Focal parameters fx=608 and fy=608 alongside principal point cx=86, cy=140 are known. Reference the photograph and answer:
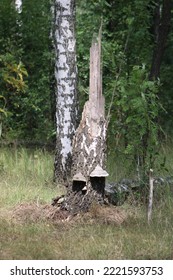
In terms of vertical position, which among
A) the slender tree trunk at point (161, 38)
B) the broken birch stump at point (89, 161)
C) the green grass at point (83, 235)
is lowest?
the green grass at point (83, 235)

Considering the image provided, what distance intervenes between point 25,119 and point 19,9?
289 cm

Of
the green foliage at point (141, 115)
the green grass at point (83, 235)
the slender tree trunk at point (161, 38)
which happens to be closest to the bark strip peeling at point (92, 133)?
the green foliage at point (141, 115)

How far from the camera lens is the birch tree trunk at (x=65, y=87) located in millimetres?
8531

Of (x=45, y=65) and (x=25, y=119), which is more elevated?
(x=45, y=65)

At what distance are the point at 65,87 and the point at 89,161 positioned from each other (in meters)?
2.08

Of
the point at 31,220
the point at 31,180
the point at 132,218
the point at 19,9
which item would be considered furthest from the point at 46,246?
the point at 19,9

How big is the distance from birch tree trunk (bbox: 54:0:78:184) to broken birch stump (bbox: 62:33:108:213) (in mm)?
1569

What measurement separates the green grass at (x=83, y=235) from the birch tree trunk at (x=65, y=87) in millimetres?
848

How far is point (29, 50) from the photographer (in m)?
14.2

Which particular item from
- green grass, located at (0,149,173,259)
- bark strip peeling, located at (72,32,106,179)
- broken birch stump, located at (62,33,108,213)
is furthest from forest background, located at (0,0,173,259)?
bark strip peeling, located at (72,32,106,179)

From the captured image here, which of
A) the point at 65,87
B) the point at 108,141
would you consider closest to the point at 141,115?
the point at 65,87

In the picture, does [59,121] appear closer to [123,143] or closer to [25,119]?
[123,143]

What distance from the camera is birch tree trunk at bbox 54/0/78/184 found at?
8.53 m

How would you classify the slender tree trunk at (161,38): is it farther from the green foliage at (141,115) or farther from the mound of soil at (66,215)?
the mound of soil at (66,215)
